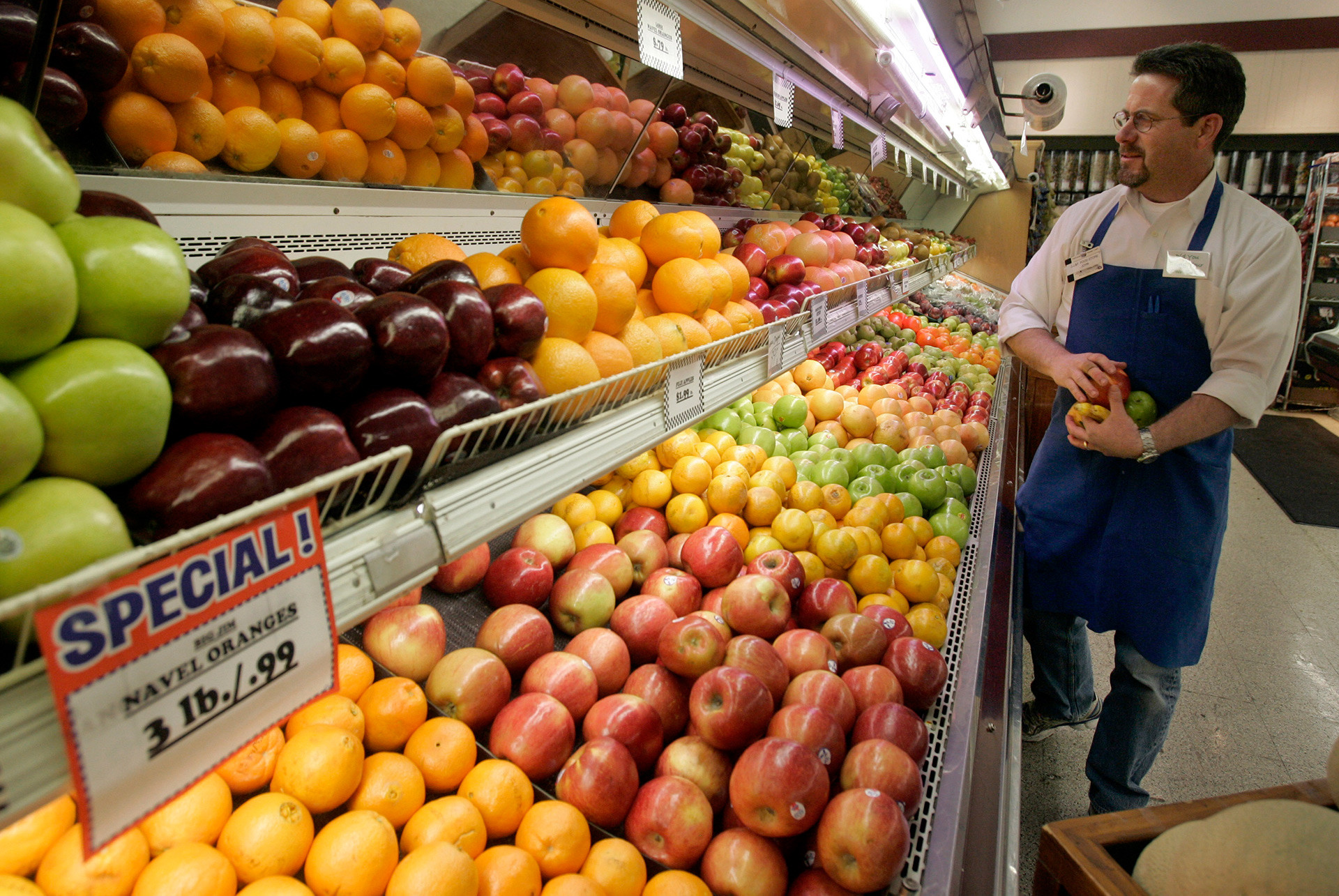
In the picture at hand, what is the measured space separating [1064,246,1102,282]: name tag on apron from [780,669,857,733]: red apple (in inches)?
56.9

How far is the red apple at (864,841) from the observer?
101 cm

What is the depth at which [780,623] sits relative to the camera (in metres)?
1.49

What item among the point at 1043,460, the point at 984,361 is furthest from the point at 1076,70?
the point at 1043,460

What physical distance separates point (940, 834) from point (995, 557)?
3.92ft

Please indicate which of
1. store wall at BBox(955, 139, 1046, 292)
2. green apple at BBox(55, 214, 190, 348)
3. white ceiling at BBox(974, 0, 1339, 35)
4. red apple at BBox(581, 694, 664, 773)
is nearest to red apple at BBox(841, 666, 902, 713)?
red apple at BBox(581, 694, 664, 773)

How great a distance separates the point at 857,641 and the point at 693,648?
0.39 m

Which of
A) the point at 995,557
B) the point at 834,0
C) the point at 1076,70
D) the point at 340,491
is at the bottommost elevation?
the point at 995,557

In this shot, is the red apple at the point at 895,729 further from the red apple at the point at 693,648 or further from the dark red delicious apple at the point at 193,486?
the dark red delicious apple at the point at 193,486

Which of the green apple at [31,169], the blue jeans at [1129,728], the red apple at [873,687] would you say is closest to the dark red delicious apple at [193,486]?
the green apple at [31,169]

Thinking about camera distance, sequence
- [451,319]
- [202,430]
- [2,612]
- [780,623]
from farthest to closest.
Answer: [780,623] < [451,319] < [202,430] < [2,612]

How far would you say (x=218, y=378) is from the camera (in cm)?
59

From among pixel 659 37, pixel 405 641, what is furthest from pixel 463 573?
pixel 659 37

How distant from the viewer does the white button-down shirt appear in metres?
1.70

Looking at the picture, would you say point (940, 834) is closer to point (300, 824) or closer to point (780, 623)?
point (780, 623)
